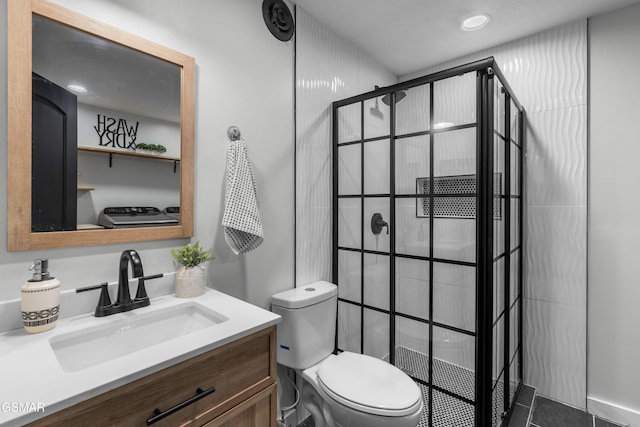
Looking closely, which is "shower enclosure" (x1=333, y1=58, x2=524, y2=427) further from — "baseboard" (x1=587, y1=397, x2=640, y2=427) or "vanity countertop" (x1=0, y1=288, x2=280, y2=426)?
"vanity countertop" (x1=0, y1=288, x2=280, y2=426)

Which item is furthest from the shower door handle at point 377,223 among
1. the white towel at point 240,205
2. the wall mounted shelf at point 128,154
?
the wall mounted shelf at point 128,154

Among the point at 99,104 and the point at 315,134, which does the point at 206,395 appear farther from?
the point at 315,134

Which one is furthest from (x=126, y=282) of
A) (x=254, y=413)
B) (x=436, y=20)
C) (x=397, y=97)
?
(x=436, y=20)

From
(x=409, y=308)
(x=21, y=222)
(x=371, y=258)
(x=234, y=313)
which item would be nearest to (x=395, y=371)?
(x=409, y=308)

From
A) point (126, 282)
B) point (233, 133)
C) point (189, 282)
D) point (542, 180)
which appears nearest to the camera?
point (126, 282)

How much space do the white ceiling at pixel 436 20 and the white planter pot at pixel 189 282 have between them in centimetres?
160

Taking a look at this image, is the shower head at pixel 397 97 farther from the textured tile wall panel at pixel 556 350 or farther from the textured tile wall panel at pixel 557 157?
the textured tile wall panel at pixel 556 350

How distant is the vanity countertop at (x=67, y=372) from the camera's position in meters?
0.60

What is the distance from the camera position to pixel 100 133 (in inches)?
43.1

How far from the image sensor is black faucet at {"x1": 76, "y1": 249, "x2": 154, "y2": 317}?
3.43 ft

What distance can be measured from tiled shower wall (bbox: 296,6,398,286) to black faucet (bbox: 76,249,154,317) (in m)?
0.87

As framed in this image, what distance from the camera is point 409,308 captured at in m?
1.74

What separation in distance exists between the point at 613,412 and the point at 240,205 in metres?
2.47

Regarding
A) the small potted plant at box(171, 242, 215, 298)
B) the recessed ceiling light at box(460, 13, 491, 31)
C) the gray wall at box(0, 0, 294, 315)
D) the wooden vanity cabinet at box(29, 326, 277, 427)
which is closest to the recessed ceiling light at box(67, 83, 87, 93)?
the gray wall at box(0, 0, 294, 315)
